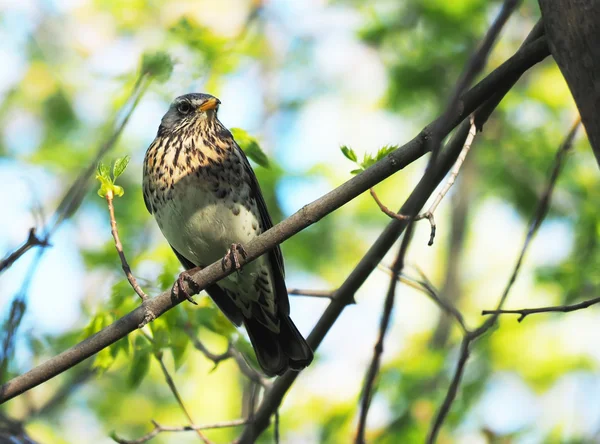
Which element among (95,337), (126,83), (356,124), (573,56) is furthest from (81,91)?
(573,56)

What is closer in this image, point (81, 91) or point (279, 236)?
point (279, 236)

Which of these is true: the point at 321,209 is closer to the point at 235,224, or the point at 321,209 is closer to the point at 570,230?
the point at 235,224

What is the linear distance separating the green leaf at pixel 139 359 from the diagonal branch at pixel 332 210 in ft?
2.69

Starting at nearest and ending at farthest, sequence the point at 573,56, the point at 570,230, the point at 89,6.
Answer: the point at 573,56 → the point at 570,230 → the point at 89,6

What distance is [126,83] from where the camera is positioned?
270 inches

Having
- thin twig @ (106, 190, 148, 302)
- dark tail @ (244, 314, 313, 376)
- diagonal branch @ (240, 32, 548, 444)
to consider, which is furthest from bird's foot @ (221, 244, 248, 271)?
dark tail @ (244, 314, 313, 376)

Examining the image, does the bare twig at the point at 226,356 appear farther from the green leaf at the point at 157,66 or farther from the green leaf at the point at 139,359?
the green leaf at the point at 157,66

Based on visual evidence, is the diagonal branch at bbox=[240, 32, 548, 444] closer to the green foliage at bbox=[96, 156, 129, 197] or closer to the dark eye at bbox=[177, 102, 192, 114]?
the green foliage at bbox=[96, 156, 129, 197]

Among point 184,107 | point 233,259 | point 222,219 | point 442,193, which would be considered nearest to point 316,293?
point 233,259

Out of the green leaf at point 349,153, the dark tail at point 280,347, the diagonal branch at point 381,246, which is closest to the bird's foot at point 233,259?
the diagonal branch at point 381,246

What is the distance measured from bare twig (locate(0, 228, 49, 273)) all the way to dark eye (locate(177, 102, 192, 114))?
2.85 metres

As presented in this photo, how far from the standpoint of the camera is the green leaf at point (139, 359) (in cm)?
497

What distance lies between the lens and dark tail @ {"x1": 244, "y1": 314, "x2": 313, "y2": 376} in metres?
5.55

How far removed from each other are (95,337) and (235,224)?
6.68 feet
